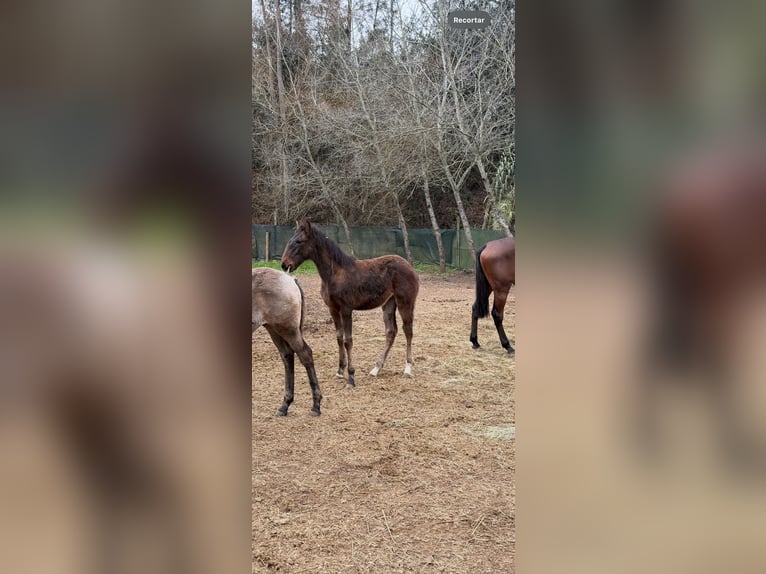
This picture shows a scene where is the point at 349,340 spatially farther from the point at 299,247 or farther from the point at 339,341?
the point at 299,247

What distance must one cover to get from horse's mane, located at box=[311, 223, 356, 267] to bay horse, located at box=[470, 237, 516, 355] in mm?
338

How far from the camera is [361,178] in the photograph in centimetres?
126

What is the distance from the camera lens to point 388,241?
1.27 meters

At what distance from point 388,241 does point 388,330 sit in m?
0.51

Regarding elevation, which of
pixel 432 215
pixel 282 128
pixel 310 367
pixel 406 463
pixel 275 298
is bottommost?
pixel 406 463

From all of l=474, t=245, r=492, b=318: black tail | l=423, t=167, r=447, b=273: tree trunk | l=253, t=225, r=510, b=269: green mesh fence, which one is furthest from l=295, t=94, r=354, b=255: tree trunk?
l=474, t=245, r=492, b=318: black tail

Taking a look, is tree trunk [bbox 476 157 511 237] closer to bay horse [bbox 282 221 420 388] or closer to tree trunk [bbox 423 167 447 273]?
tree trunk [bbox 423 167 447 273]

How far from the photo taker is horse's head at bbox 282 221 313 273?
1.29 m
